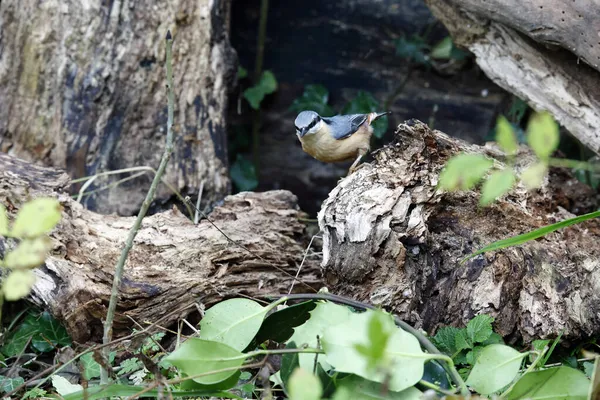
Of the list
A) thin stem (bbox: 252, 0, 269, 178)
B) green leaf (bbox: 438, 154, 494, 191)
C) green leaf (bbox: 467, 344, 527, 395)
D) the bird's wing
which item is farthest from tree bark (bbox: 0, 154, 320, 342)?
thin stem (bbox: 252, 0, 269, 178)

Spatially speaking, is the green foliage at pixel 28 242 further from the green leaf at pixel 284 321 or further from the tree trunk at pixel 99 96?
the tree trunk at pixel 99 96

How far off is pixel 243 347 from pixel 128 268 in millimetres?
807

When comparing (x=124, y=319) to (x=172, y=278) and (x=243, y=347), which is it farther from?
(x=243, y=347)

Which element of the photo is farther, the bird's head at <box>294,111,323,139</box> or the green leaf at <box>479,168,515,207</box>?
the bird's head at <box>294,111,323,139</box>

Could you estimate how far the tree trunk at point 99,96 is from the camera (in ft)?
10.8

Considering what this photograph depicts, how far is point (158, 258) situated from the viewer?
8.07 ft

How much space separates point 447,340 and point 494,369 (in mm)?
429

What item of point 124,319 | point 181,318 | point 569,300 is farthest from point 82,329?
point 569,300

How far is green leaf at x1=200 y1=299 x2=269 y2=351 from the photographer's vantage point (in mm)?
1726

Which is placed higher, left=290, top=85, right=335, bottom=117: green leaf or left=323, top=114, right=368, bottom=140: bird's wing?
left=323, top=114, right=368, bottom=140: bird's wing

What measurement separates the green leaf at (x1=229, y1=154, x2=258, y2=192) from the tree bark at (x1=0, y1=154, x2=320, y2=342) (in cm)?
165

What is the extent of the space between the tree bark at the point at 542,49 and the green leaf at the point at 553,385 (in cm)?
A: 150

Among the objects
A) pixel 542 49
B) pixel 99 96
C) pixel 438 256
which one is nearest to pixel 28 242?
pixel 438 256

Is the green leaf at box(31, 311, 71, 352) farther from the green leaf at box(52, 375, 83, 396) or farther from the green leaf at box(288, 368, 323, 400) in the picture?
the green leaf at box(288, 368, 323, 400)
